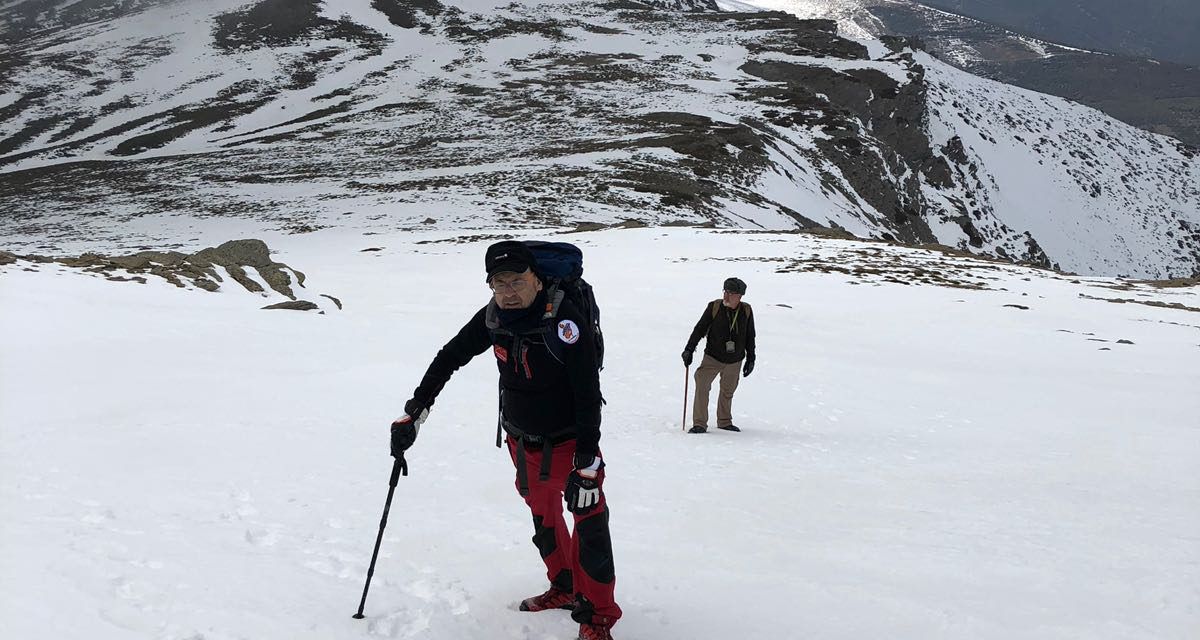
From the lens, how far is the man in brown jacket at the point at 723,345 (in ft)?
30.0

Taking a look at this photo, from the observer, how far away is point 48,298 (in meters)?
12.2

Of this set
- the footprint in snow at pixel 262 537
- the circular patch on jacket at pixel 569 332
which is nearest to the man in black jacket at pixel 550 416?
the circular patch on jacket at pixel 569 332

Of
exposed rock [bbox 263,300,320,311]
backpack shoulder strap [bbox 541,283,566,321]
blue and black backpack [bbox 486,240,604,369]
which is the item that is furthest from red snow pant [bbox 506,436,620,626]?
exposed rock [bbox 263,300,320,311]

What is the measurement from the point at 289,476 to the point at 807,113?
79.2m

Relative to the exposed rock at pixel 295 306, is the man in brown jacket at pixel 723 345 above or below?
above

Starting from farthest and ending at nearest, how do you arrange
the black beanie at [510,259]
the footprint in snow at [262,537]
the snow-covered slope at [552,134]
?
the snow-covered slope at [552,134], the footprint in snow at [262,537], the black beanie at [510,259]

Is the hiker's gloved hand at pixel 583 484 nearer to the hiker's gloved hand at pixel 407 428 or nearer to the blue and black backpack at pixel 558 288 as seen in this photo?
the blue and black backpack at pixel 558 288

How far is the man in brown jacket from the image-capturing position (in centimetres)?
914

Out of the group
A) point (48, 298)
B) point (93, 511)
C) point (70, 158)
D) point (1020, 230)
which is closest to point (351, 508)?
point (93, 511)

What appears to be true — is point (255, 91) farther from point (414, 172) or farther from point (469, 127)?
point (414, 172)

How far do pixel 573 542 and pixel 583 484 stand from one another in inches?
24.3

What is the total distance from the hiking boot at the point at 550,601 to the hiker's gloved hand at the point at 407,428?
3.87ft

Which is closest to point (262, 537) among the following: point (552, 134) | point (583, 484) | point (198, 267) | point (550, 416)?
point (550, 416)

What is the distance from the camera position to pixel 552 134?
70.2m
